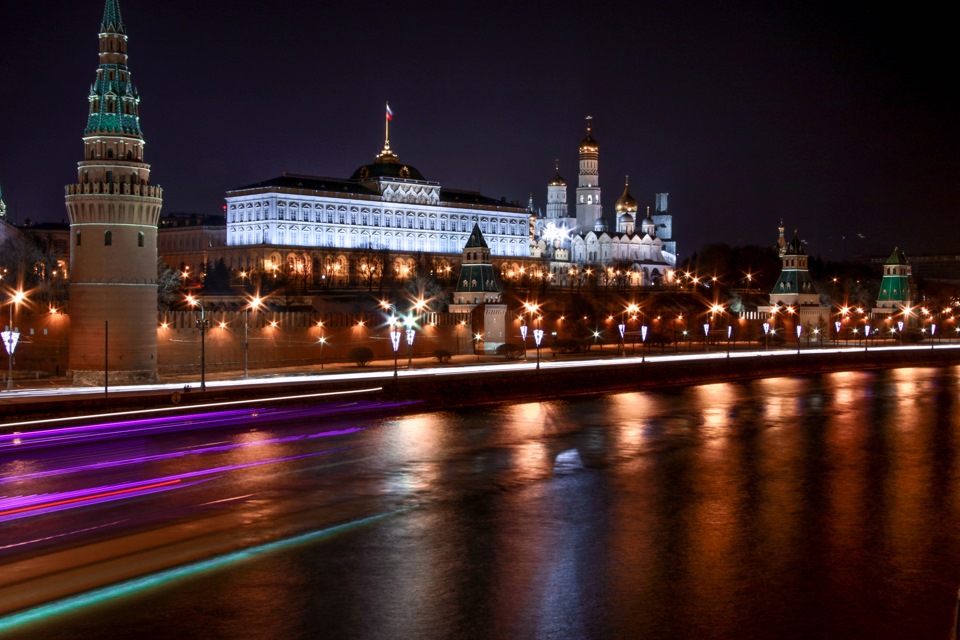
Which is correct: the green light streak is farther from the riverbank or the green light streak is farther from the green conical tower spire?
the green conical tower spire

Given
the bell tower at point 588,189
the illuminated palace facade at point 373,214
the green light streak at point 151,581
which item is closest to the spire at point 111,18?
the green light streak at point 151,581

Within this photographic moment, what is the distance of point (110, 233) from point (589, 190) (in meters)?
132

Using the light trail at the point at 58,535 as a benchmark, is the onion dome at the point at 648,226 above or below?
above

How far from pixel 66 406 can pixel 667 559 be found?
1963 centimetres

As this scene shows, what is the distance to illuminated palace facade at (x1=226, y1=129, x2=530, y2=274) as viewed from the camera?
117 meters

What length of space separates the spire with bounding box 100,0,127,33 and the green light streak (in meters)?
27.6

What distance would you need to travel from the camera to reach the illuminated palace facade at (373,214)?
11681cm

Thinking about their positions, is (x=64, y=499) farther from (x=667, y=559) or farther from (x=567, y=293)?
(x=567, y=293)

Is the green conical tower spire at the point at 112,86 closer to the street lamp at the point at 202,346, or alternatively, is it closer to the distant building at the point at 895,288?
the street lamp at the point at 202,346

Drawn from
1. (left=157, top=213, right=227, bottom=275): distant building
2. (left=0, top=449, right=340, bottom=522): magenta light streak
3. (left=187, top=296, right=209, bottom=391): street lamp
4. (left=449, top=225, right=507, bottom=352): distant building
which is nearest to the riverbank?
(left=187, top=296, right=209, bottom=391): street lamp

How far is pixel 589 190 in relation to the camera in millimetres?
167750

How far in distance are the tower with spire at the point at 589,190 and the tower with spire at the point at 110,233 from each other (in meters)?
127

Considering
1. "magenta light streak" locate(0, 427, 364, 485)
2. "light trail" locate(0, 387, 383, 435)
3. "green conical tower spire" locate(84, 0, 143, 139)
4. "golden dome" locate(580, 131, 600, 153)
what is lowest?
"magenta light streak" locate(0, 427, 364, 485)

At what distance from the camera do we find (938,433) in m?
34.3
